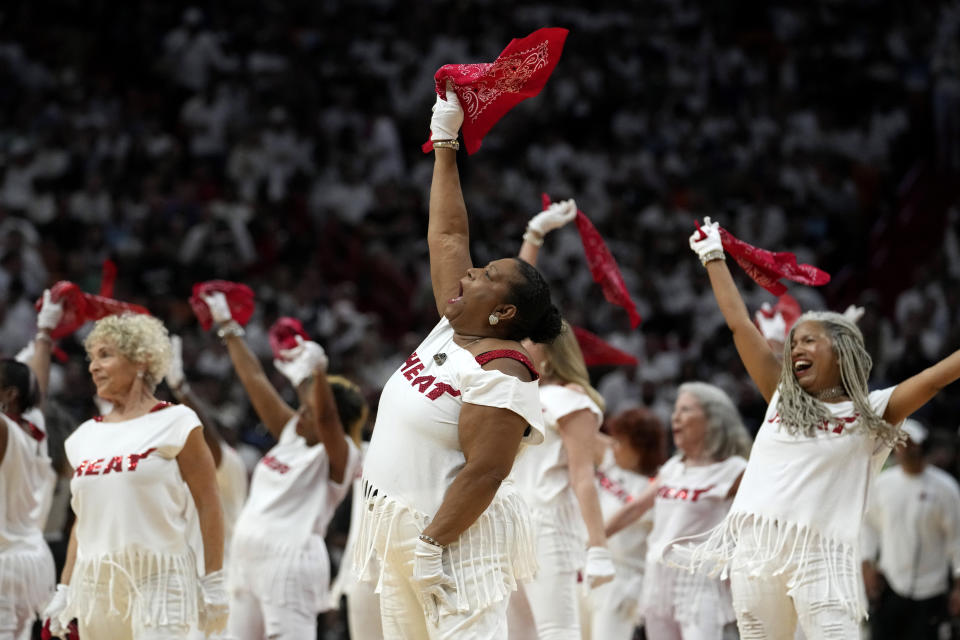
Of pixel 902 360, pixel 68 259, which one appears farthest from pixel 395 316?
pixel 902 360

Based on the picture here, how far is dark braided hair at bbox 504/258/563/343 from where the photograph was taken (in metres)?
4.11

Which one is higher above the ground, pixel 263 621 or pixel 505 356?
pixel 505 356

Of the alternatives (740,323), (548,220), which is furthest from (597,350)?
(740,323)

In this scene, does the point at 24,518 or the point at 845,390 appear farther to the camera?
the point at 24,518

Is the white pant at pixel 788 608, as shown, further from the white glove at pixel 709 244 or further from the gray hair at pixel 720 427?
the gray hair at pixel 720 427

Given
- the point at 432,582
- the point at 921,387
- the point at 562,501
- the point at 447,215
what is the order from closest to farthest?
1. the point at 432,582
2. the point at 447,215
3. the point at 921,387
4. the point at 562,501

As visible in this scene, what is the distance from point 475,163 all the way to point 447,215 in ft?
35.2

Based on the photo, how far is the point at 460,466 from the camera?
3992mm

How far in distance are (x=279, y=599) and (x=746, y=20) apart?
13636 mm

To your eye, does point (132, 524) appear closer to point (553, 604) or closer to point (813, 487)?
point (553, 604)

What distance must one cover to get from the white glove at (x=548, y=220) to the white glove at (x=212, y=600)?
2.22m

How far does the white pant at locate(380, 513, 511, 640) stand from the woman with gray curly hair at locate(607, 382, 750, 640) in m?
2.32

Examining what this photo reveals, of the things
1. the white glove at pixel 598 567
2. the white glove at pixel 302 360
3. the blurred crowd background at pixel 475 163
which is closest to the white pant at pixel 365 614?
the white glove at pixel 598 567

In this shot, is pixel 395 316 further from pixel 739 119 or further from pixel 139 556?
pixel 139 556
